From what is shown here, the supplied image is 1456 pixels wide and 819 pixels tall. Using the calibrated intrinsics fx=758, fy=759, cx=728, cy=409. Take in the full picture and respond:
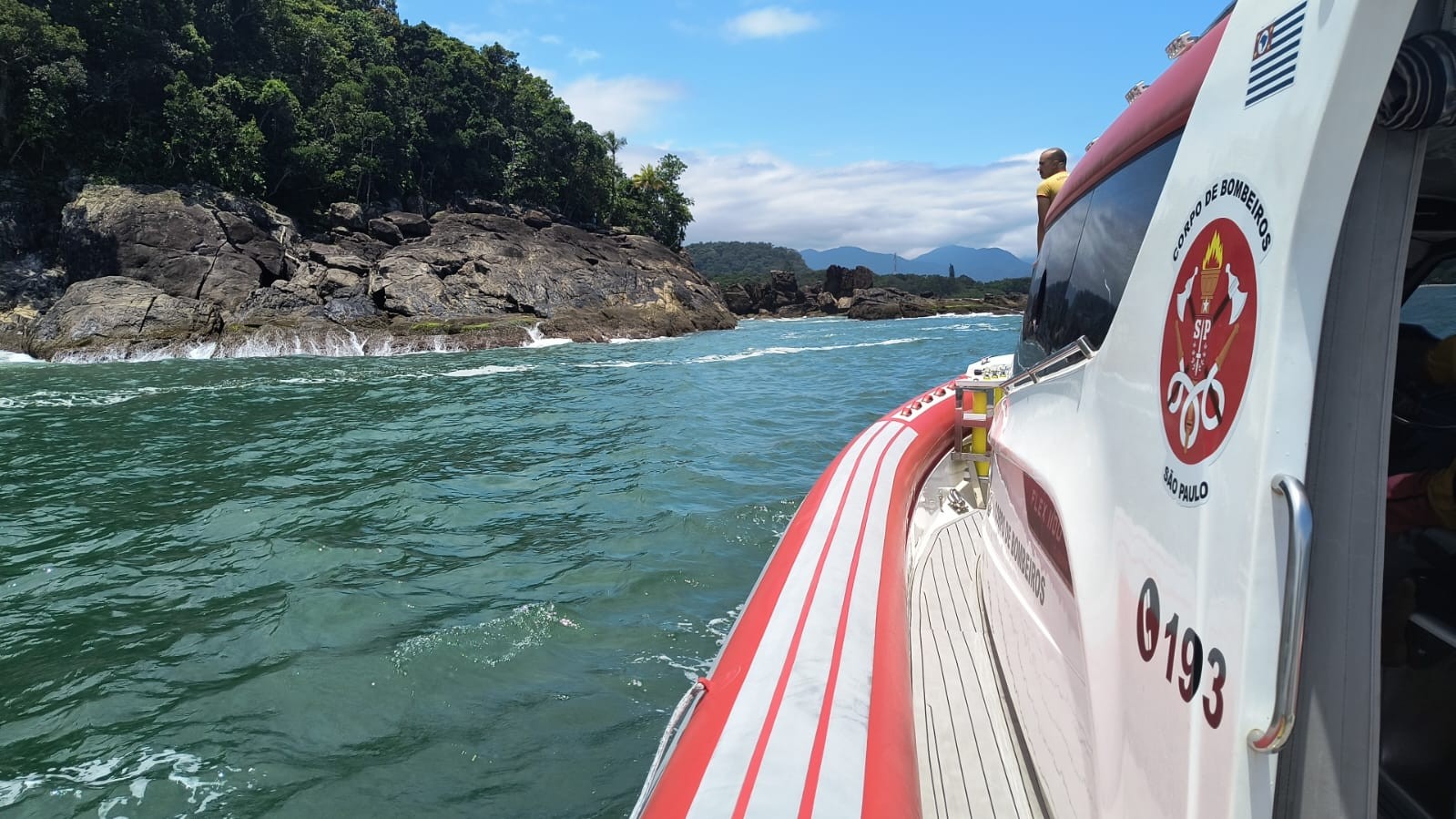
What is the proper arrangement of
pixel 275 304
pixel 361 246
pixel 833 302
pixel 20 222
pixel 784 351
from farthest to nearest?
pixel 833 302 < pixel 361 246 < pixel 20 222 < pixel 275 304 < pixel 784 351

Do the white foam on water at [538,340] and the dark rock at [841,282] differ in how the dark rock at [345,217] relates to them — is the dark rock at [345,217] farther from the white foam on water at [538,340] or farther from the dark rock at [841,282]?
the dark rock at [841,282]

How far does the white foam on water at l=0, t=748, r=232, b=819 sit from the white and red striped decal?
75.0 inches

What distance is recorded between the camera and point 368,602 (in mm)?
4105

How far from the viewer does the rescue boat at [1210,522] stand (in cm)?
97

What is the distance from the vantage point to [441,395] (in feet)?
41.9

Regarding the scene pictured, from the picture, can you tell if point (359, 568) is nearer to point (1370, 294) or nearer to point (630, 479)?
point (630, 479)

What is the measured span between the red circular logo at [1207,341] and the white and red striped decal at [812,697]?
102 centimetres

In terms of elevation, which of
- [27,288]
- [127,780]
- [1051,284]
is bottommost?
[127,780]

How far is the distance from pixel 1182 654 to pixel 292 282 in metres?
31.7

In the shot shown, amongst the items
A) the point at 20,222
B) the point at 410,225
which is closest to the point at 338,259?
the point at 410,225

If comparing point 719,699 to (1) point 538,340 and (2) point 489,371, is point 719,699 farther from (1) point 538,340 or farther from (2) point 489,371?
(1) point 538,340

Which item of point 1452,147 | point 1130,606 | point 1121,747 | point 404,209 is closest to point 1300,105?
point 1452,147

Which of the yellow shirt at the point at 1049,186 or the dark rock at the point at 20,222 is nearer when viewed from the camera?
the yellow shirt at the point at 1049,186

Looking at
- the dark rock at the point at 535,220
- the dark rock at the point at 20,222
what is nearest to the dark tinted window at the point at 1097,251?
the dark rock at the point at 20,222
